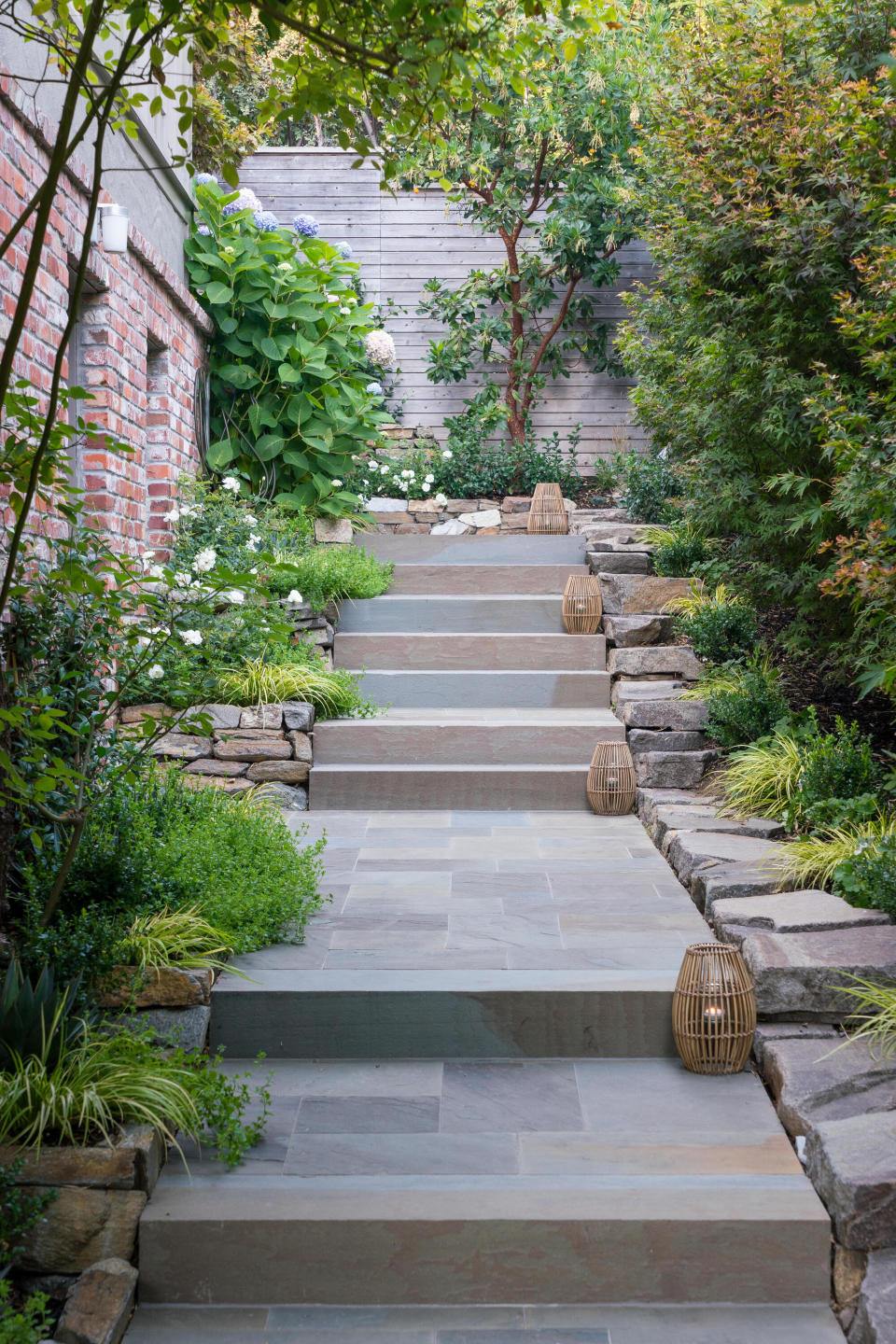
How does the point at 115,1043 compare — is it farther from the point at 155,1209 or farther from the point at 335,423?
the point at 335,423

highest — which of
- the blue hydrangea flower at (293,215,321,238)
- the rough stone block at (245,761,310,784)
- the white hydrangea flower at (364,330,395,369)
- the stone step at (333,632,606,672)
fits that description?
the blue hydrangea flower at (293,215,321,238)

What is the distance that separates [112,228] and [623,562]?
3443 millimetres

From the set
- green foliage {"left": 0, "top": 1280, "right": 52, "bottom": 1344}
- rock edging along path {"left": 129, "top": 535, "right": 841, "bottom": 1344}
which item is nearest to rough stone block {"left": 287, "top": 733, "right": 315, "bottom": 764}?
rock edging along path {"left": 129, "top": 535, "right": 841, "bottom": 1344}

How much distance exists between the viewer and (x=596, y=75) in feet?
26.1

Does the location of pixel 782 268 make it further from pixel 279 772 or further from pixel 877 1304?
pixel 877 1304

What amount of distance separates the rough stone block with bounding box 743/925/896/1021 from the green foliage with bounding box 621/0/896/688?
129 cm

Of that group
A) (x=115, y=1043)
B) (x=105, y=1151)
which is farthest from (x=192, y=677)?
(x=105, y=1151)

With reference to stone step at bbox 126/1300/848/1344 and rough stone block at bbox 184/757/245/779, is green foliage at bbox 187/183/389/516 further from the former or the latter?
stone step at bbox 126/1300/848/1344

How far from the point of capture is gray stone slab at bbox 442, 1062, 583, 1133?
245 cm

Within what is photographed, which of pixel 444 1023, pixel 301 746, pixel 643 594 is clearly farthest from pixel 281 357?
pixel 444 1023

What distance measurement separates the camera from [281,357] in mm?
6715

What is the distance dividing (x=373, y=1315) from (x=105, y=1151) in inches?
25.0

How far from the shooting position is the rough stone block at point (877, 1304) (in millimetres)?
1871

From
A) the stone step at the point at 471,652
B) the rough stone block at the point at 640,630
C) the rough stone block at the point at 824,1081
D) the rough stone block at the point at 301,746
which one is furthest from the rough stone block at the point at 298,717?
the rough stone block at the point at 824,1081
